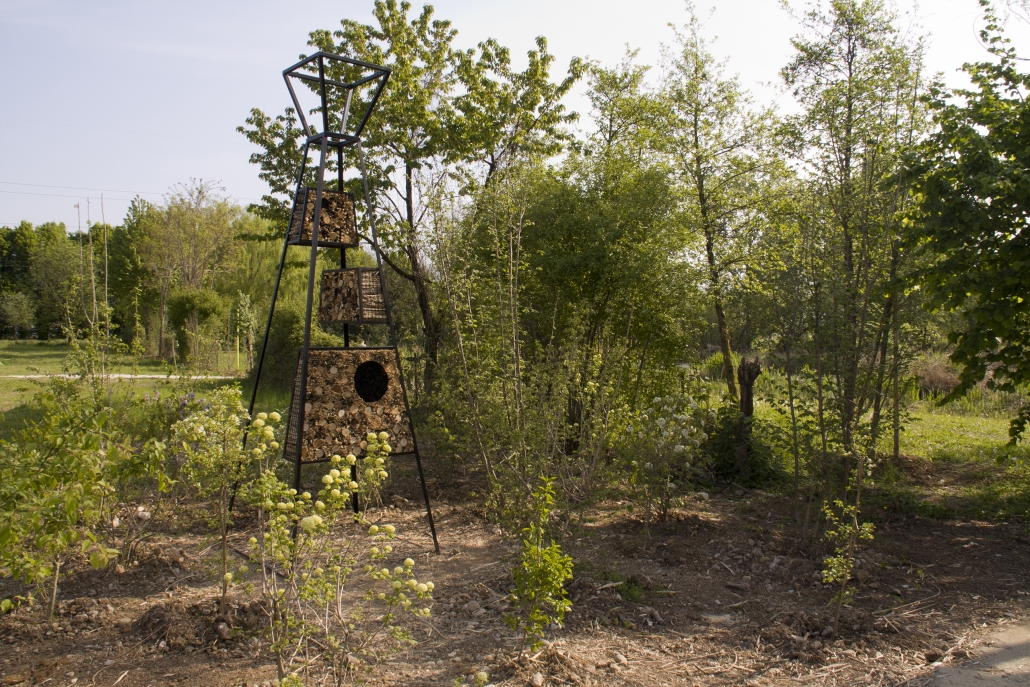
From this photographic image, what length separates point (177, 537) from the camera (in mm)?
5098

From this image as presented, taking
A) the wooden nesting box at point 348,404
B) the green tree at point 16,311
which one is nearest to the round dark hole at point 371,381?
the wooden nesting box at point 348,404

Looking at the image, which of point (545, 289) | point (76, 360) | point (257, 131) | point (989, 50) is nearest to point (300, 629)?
point (76, 360)

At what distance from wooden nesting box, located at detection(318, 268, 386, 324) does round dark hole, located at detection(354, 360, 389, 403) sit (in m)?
0.39

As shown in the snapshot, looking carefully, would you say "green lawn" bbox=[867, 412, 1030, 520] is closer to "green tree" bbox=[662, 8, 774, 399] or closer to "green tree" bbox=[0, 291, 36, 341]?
"green tree" bbox=[662, 8, 774, 399]

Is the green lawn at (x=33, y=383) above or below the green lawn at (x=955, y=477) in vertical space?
above

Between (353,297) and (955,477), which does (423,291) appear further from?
(955,477)

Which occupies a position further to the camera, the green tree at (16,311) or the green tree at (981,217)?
the green tree at (16,311)

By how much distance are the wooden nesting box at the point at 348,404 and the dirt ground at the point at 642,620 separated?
2.69 feet

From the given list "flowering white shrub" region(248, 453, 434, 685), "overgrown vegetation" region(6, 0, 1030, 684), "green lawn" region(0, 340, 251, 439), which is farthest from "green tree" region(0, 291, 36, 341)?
"flowering white shrub" region(248, 453, 434, 685)

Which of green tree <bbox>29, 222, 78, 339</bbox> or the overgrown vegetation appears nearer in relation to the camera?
the overgrown vegetation

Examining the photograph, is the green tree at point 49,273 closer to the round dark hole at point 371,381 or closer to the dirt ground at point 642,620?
the round dark hole at point 371,381

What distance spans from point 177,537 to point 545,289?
12.4ft

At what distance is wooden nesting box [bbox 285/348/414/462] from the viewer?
186 inches

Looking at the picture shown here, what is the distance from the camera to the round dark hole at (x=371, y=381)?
5.06 meters
